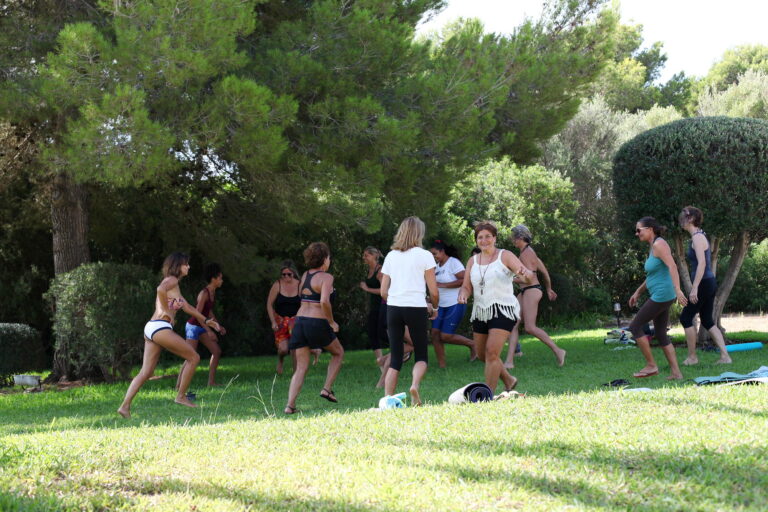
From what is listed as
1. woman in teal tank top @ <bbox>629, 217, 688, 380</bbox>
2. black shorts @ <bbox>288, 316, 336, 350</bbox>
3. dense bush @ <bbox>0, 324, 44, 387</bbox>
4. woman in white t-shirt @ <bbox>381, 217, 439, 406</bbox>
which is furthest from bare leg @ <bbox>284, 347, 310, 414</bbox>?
dense bush @ <bbox>0, 324, 44, 387</bbox>

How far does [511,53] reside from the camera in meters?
12.5

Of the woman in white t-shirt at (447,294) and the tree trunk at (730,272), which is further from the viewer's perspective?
the tree trunk at (730,272)

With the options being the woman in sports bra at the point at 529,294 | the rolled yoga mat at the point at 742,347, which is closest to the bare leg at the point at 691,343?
the woman in sports bra at the point at 529,294

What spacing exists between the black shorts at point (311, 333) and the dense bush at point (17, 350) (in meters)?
7.99

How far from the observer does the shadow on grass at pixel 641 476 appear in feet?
12.3

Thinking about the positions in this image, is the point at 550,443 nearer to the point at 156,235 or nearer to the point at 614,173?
the point at 614,173

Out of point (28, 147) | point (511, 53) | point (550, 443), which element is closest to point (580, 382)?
point (550, 443)

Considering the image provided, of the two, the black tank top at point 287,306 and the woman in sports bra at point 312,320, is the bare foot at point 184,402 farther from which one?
the black tank top at point 287,306

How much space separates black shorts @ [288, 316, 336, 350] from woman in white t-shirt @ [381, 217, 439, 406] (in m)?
0.75

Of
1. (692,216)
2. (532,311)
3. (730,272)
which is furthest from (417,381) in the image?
(730,272)

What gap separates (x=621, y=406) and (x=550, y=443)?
1.48 meters

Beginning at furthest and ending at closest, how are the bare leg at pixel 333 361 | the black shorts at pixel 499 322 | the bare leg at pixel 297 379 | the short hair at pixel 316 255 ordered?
the bare leg at pixel 333 361 < the short hair at pixel 316 255 < the bare leg at pixel 297 379 < the black shorts at pixel 499 322

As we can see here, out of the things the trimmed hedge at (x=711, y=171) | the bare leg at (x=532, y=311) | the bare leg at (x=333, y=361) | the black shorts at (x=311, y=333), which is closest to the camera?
the black shorts at (x=311, y=333)

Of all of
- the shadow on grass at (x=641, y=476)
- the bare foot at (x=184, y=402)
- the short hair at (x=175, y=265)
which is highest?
the short hair at (x=175, y=265)
